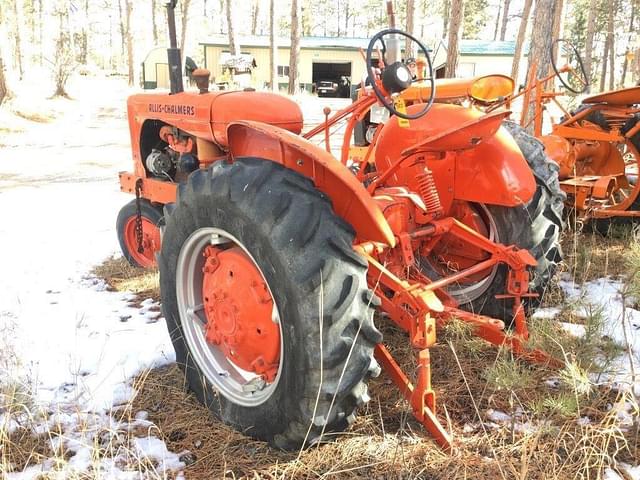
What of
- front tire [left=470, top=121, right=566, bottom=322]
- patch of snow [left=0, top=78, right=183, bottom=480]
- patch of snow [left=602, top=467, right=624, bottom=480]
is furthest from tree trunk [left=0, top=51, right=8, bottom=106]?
patch of snow [left=602, top=467, right=624, bottom=480]

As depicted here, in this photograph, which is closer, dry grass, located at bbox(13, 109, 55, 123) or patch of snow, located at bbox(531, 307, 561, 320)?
patch of snow, located at bbox(531, 307, 561, 320)

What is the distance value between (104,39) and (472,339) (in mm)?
72602

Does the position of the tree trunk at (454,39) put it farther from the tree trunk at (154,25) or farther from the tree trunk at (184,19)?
the tree trunk at (154,25)

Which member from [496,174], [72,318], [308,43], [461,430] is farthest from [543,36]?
[308,43]

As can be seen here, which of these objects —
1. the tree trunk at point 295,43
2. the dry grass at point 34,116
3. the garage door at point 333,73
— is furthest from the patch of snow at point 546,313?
the garage door at point 333,73

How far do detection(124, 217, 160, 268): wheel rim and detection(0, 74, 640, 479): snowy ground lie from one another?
16.9 inches

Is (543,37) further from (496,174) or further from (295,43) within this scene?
(295,43)

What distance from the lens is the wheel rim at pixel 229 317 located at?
2201mm

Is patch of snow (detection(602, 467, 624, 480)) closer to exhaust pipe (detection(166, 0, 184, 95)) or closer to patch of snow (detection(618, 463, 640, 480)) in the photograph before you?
patch of snow (detection(618, 463, 640, 480))

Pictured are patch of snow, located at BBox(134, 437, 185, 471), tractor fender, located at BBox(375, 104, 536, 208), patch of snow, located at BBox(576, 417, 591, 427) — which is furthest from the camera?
tractor fender, located at BBox(375, 104, 536, 208)

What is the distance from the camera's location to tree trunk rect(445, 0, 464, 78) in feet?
39.5

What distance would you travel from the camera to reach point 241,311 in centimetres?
226

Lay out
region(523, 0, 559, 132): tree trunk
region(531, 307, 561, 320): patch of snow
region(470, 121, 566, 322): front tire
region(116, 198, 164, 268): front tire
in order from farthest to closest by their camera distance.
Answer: region(523, 0, 559, 132): tree trunk < region(116, 198, 164, 268): front tire < region(531, 307, 561, 320): patch of snow < region(470, 121, 566, 322): front tire

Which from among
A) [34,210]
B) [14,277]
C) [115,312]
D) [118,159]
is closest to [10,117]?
[118,159]
